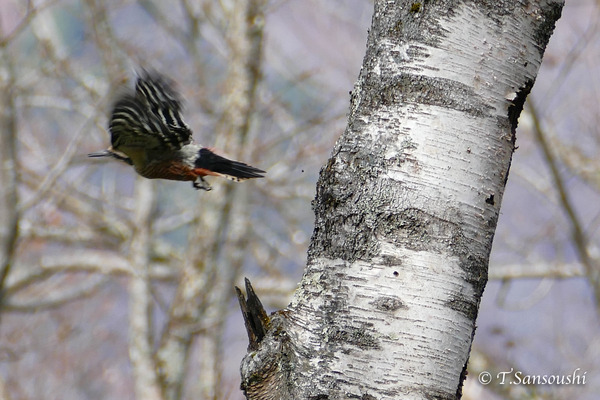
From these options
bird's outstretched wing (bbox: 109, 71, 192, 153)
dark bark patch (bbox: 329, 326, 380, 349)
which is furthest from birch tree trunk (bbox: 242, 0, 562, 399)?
bird's outstretched wing (bbox: 109, 71, 192, 153)

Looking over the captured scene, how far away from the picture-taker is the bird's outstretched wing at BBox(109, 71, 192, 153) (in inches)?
69.1

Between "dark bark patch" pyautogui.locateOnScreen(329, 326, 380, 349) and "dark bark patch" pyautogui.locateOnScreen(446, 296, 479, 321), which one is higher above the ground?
"dark bark patch" pyautogui.locateOnScreen(446, 296, 479, 321)

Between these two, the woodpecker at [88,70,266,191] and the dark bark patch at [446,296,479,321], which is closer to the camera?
the dark bark patch at [446,296,479,321]

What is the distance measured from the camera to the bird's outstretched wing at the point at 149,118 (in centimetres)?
175

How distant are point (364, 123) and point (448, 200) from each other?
0.23m

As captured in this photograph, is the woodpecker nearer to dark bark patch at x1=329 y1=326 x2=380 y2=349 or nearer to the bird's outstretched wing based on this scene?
the bird's outstretched wing

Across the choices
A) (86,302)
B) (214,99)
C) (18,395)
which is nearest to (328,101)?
(214,99)

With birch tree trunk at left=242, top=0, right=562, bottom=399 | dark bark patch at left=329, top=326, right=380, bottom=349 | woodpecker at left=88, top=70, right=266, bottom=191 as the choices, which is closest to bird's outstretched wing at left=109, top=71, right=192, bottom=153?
woodpecker at left=88, top=70, right=266, bottom=191

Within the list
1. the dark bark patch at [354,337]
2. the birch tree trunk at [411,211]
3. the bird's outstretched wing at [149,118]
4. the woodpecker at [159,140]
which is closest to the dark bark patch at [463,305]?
the birch tree trunk at [411,211]

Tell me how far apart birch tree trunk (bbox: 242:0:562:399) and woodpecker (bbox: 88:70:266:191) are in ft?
2.18

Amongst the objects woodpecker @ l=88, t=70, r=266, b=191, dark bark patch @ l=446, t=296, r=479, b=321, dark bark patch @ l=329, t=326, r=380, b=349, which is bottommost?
dark bark patch @ l=329, t=326, r=380, b=349

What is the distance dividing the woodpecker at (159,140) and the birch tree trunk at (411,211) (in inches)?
26.2

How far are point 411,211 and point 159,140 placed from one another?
1.00m

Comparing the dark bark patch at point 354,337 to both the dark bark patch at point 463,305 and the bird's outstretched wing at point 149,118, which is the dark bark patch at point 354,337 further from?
the bird's outstretched wing at point 149,118
